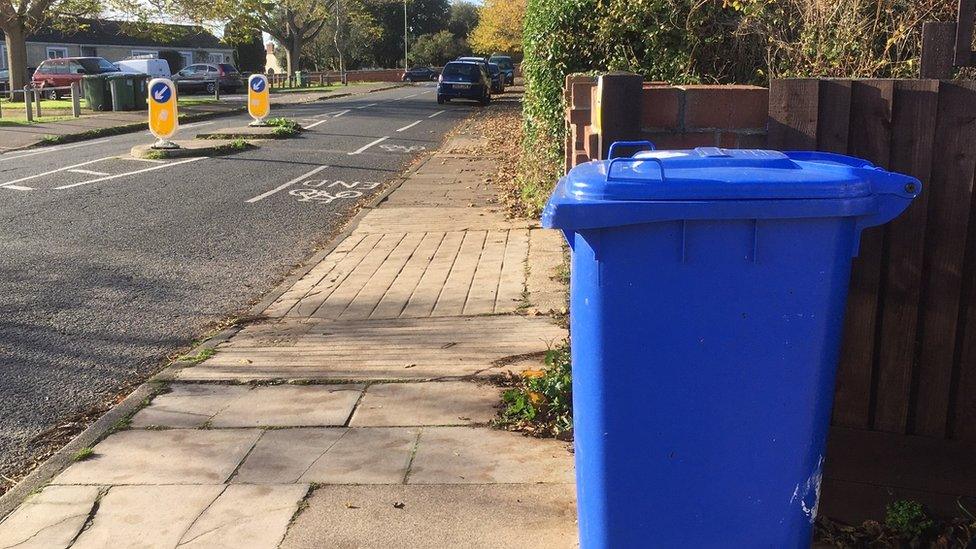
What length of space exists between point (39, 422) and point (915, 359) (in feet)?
12.7

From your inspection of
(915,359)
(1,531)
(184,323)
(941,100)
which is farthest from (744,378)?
(184,323)

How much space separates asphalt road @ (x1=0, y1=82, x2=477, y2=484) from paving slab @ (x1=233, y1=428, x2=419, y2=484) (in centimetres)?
115

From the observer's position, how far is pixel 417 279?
7047mm

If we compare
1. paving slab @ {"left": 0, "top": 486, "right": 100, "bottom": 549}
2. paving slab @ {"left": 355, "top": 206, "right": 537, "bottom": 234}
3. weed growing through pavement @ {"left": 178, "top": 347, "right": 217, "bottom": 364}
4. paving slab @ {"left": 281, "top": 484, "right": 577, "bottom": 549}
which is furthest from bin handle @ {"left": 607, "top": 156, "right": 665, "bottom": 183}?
Answer: paving slab @ {"left": 355, "top": 206, "right": 537, "bottom": 234}

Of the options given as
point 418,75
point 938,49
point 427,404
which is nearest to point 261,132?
point 427,404

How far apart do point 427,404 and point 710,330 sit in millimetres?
2208

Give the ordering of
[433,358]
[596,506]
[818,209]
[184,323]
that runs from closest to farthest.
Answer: [818,209], [596,506], [433,358], [184,323]

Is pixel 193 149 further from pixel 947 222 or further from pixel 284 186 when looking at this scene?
pixel 947 222

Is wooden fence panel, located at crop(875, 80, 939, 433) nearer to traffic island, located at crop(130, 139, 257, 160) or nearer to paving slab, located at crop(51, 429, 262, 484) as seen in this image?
paving slab, located at crop(51, 429, 262, 484)

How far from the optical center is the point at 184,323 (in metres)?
6.27

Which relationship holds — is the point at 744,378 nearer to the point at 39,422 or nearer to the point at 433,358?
the point at 433,358

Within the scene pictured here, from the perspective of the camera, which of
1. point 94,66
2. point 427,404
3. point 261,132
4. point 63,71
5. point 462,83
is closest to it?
point 427,404

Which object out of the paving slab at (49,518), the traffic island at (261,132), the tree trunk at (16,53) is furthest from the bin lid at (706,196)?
the tree trunk at (16,53)

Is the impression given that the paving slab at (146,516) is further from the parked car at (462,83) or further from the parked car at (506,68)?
the parked car at (506,68)
